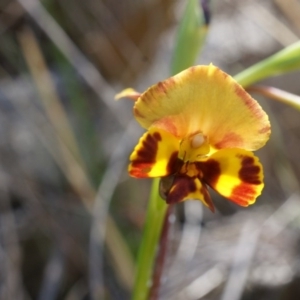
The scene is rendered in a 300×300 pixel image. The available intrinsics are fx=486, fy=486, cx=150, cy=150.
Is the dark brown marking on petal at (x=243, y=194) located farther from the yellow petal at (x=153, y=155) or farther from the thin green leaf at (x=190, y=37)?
the thin green leaf at (x=190, y=37)

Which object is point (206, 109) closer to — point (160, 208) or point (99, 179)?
point (160, 208)

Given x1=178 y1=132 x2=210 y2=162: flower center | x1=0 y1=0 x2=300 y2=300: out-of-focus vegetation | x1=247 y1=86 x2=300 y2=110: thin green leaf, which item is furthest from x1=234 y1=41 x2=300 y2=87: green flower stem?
x1=0 y1=0 x2=300 y2=300: out-of-focus vegetation

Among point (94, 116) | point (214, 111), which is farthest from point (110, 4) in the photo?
point (214, 111)

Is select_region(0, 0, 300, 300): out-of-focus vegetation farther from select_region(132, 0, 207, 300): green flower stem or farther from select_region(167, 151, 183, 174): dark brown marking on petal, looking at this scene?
select_region(167, 151, 183, 174): dark brown marking on petal

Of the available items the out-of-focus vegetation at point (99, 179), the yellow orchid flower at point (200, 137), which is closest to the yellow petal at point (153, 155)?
the yellow orchid flower at point (200, 137)

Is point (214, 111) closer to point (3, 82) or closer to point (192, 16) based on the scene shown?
point (192, 16)


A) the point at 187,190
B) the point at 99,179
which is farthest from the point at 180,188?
the point at 99,179

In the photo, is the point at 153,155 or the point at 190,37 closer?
the point at 153,155
